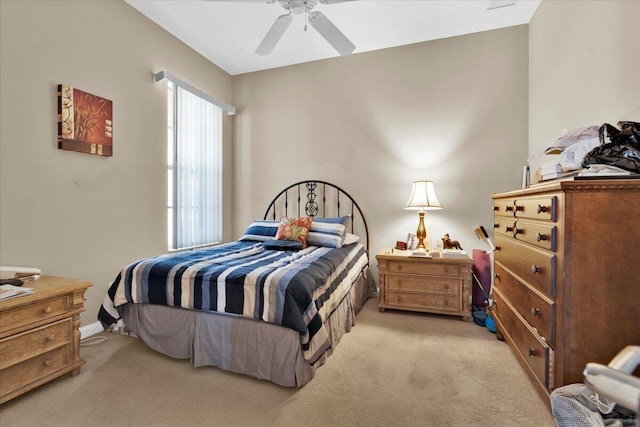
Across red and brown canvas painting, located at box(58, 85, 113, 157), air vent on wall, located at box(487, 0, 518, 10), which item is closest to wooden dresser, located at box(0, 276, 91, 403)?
red and brown canvas painting, located at box(58, 85, 113, 157)

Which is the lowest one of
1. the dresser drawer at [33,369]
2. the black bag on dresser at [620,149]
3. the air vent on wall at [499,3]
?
the dresser drawer at [33,369]

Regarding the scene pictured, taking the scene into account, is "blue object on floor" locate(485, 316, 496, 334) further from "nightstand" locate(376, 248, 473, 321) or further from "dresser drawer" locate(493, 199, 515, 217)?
"dresser drawer" locate(493, 199, 515, 217)

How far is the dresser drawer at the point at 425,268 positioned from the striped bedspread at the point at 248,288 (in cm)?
67

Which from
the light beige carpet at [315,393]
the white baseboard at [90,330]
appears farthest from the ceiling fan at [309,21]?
the white baseboard at [90,330]

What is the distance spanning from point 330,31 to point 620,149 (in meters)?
2.00

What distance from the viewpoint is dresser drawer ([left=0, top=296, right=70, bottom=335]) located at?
1539 millimetres

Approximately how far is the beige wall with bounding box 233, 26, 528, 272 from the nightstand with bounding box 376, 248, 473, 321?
657 mm

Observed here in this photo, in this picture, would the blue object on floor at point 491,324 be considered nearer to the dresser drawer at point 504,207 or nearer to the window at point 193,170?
the dresser drawer at point 504,207

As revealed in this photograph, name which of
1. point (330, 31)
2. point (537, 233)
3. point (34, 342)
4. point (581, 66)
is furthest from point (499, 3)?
point (34, 342)

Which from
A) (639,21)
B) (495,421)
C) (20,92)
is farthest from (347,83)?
(495,421)

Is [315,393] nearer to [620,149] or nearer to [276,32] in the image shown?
[620,149]

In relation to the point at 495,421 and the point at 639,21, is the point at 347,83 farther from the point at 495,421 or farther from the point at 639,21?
the point at 495,421

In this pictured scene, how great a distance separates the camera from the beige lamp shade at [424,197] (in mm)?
2973

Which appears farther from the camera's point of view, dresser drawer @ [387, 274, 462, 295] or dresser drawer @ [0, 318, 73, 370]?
dresser drawer @ [387, 274, 462, 295]
